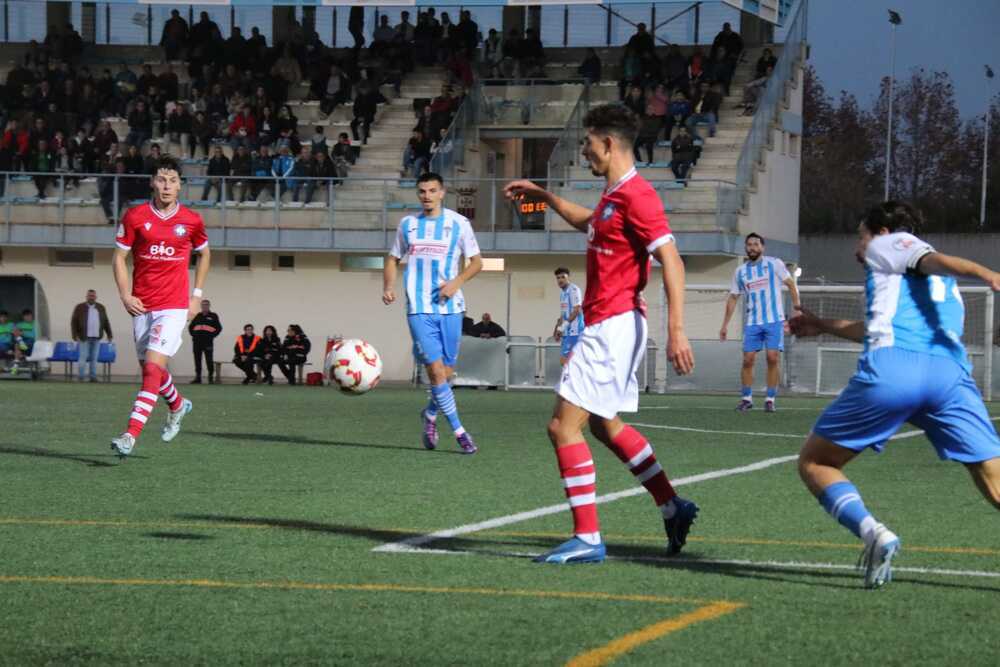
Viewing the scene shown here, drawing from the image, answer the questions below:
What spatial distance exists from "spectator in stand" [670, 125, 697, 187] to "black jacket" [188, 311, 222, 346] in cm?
999

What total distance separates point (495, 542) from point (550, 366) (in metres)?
21.3

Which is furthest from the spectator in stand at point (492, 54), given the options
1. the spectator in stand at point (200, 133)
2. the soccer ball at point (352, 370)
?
the soccer ball at point (352, 370)

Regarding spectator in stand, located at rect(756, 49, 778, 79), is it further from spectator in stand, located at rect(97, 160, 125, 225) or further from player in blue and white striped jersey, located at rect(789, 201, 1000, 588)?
player in blue and white striped jersey, located at rect(789, 201, 1000, 588)

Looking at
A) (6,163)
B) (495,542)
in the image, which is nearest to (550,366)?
(6,163)

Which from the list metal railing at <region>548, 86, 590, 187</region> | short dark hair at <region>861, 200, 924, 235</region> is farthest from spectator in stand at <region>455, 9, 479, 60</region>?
short dark hair at <region>861, 200, 924, 235</region>

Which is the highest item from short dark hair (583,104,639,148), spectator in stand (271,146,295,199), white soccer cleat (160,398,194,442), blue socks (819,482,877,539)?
spectator in stand (271,146,295,199)

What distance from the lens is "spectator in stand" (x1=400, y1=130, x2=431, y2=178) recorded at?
33.8m

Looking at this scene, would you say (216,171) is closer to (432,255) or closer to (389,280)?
(389,280)

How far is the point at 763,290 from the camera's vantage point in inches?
763

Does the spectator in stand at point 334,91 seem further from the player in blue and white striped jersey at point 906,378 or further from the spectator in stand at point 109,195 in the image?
the player in blue and white striped jersey at point 906,378

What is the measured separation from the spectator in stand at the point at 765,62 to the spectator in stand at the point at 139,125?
46.3ft

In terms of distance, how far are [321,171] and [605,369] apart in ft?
89.6

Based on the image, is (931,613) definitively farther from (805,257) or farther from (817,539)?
(805,257)

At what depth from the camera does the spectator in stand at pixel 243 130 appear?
34938 mm
